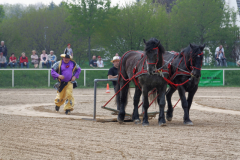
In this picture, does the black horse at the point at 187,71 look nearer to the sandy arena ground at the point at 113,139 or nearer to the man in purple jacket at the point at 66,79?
the sandy arena ground at the point at 113,139

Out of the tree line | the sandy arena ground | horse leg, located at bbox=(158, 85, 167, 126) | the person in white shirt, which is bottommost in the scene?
the sandy arena ground

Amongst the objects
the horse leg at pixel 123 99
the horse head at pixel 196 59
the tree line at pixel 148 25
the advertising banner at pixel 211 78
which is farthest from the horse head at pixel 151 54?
the tree line at pixel 148 25

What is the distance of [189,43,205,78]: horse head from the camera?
8.02 metres

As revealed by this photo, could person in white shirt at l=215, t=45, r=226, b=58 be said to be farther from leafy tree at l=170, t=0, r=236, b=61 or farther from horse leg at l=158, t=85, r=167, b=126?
horse leg at l=158, t=85, r=167, b=126

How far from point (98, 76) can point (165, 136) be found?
16725mm

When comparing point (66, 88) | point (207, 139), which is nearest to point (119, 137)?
point (207, 139)

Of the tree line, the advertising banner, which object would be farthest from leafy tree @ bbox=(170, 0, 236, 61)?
the advertising banner

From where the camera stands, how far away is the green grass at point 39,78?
21969mm

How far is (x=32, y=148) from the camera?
5547 millimetres

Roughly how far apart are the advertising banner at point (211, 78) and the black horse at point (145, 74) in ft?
41.4

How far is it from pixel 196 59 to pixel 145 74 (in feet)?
3.97

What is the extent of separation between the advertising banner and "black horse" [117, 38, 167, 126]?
41.4ft

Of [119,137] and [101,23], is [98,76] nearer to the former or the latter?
[101,23]

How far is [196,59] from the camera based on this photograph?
26.6 ft
